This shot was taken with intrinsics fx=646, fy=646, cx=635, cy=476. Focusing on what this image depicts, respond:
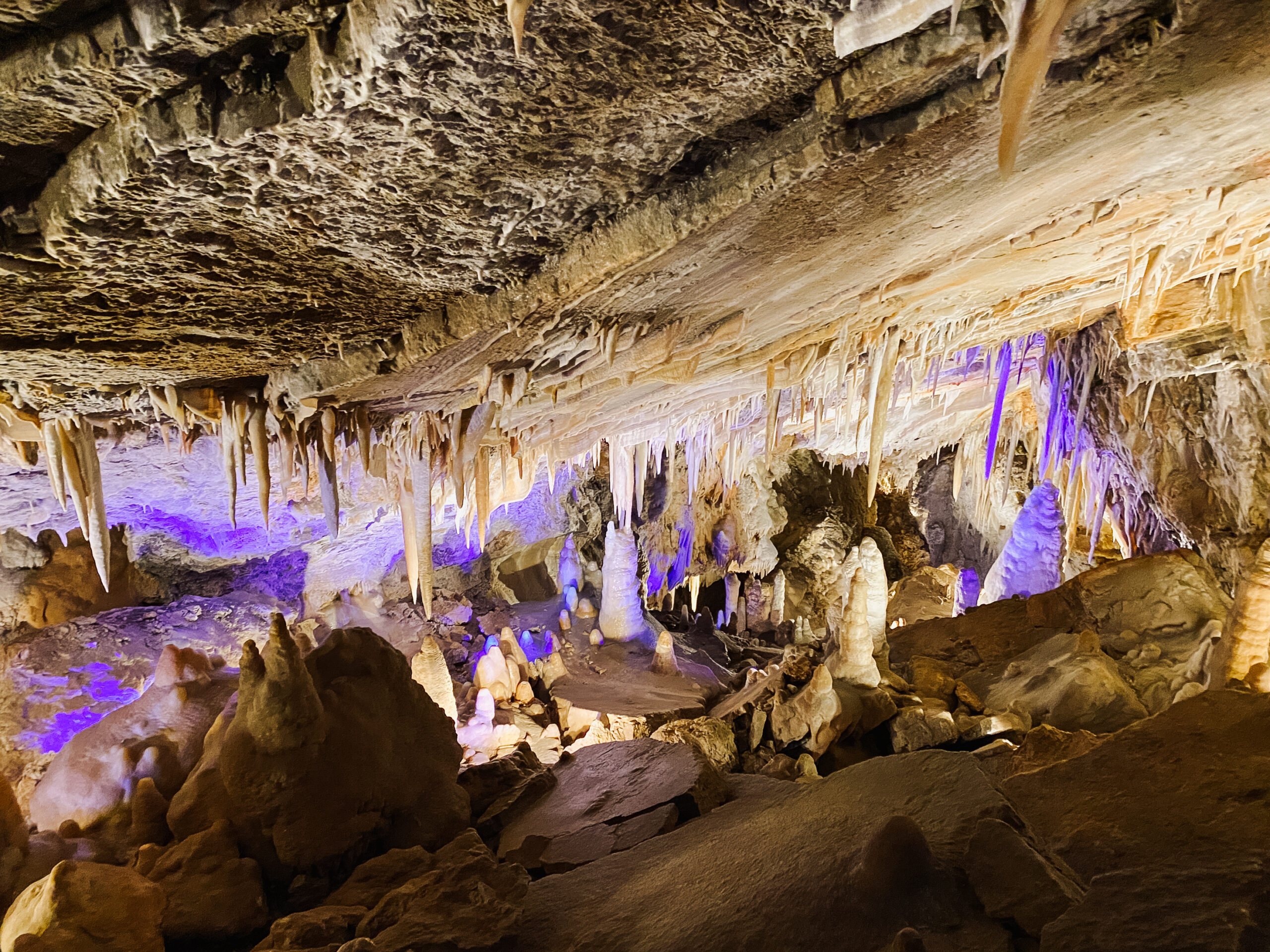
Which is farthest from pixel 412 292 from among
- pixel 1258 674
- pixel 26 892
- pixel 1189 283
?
pixel 1258 674

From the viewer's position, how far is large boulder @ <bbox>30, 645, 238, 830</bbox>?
374 centimetres

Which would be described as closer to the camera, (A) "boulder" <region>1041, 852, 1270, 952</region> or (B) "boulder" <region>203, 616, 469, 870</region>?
(A) "boulder" <region>1041, 852, 1270, 952</region>

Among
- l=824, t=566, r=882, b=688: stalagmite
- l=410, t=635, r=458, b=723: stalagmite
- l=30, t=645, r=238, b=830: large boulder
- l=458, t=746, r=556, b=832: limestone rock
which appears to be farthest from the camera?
l=410, t=635, r=458, b=723: stalagmite

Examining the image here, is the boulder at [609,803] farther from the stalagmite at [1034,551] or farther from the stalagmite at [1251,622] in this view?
the stalagmite at [1034,551]

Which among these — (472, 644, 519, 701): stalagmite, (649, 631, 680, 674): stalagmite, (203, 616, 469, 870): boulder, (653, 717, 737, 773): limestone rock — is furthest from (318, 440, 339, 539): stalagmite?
(649, 631, 680, 674): stalagmite

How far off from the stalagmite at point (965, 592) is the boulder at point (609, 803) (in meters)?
11.2

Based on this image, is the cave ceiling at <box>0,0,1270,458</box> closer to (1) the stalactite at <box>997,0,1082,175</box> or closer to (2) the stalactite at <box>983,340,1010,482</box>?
(1) the stalactite at <box>997,0,1082,175</box>

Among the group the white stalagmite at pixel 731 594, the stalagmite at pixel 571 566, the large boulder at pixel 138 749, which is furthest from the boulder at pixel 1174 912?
the stalagmite at pixel 571 566

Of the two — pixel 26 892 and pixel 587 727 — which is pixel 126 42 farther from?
pixel 587 727

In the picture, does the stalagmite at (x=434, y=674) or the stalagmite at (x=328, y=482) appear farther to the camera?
the stalagmite at (x=434, y=674)

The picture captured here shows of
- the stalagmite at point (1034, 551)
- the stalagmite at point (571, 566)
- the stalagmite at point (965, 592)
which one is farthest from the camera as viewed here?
the stalagmite at point (571, 566)

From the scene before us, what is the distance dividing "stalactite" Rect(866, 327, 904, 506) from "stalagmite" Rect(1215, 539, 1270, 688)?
10.6 feet

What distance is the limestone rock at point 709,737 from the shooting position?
21.9 feet

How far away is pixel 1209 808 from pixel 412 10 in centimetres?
369
